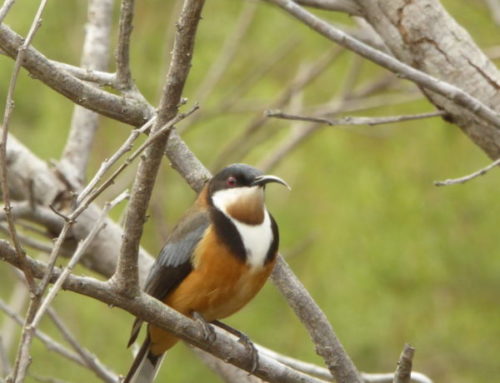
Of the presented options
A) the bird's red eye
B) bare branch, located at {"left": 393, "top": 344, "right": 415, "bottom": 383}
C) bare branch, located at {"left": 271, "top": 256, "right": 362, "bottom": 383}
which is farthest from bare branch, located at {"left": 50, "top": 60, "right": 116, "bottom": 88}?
bare branch, located at {"left": 393, "top": 344, "right": 415, "bottom": 383}

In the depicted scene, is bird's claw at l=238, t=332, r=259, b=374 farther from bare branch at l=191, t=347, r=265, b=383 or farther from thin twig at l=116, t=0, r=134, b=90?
thin twig at l=116, t=0, r=134, b=90

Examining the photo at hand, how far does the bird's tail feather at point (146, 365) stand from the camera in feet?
14.5

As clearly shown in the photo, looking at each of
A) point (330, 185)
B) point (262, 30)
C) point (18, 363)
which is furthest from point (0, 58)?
point (18, 363)

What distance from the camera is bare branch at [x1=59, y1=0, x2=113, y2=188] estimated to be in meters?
5.04

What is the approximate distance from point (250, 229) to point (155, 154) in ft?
4.74

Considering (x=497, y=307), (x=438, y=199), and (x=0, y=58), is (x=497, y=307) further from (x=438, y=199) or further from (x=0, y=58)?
(x=0, y=58)

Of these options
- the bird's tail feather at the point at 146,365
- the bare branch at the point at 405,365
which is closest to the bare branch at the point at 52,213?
the bird's tail feather at the point at 146,365

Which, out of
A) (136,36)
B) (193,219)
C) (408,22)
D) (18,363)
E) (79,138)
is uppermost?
(136,36)

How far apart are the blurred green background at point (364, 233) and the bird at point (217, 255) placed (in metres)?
2.37

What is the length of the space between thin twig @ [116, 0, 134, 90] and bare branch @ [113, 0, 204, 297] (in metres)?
0.66

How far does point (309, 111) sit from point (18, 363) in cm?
523

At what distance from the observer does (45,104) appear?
26.1ft

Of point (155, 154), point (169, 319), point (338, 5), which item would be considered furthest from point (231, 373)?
point (155, 154)

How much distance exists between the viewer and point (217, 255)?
13.4 ft
